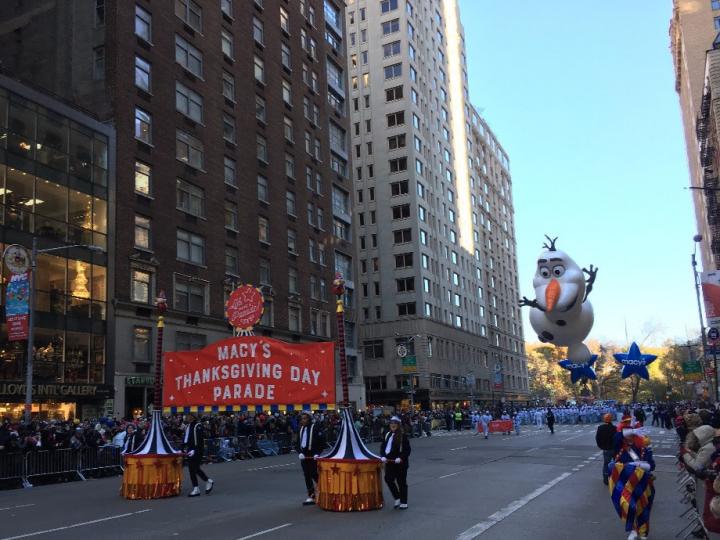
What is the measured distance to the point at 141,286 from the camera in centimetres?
3559

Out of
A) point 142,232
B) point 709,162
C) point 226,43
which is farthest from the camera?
point 709,162

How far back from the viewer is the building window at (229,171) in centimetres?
4400

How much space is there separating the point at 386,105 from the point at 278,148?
110 feet

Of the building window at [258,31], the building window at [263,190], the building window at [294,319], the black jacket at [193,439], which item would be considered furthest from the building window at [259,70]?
the black jacket at [193,439]

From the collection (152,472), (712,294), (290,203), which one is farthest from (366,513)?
(290,203)

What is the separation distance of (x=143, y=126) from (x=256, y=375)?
26706 mm

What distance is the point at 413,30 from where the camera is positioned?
276 ft

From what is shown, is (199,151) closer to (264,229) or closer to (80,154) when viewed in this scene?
(264,229)

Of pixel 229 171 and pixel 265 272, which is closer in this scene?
pixel 229 171

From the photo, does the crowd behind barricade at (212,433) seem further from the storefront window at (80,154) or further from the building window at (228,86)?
the building window at (228,86)

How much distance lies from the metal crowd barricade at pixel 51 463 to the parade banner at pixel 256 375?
734 cm

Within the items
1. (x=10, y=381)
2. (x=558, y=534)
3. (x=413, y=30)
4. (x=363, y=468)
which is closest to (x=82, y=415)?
(x=10, y=381)

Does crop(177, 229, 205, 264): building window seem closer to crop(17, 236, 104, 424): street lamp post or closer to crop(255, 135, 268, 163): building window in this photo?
crop(255, 135, 268, 163): building window

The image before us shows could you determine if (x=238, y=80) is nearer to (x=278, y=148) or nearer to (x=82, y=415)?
(x=278, y=148)
